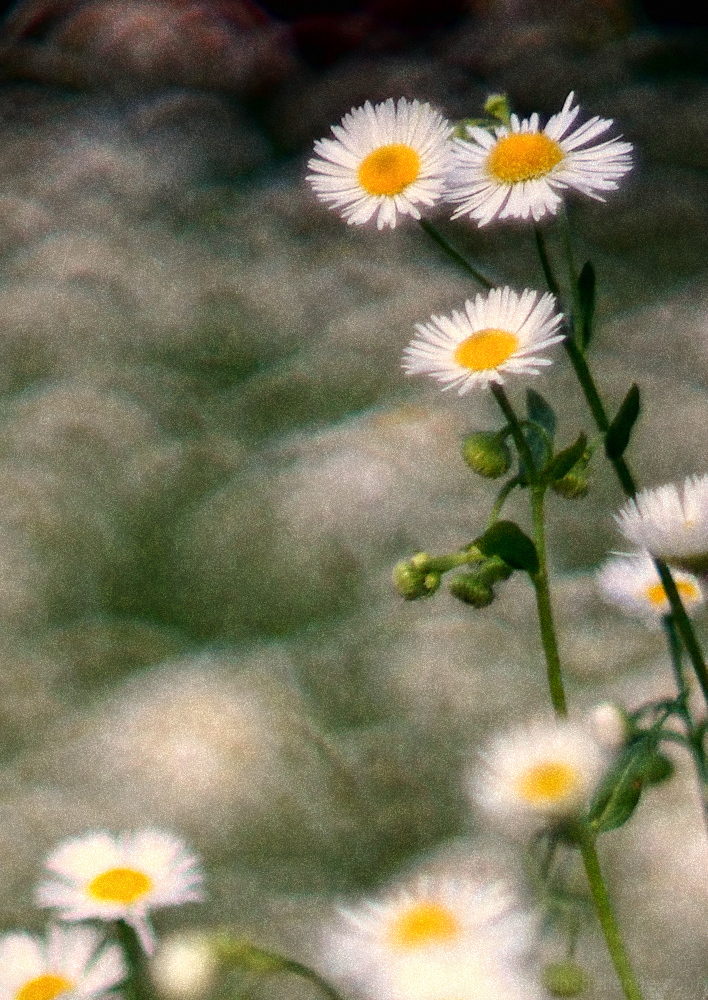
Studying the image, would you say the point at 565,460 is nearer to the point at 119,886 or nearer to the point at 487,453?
the point at 487,453

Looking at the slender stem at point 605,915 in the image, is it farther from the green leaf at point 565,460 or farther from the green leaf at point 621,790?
the green leaf at point 565,460

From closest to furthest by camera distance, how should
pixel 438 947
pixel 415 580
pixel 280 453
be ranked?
pixel 438 947 < pixel 415 580 < pixel 280 453

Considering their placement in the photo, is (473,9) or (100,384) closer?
(100,384)

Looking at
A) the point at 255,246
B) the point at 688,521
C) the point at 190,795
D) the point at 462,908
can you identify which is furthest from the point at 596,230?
the point at 462,908

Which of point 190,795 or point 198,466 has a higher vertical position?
point 198,466

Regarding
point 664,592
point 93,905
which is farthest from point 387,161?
point 93,905

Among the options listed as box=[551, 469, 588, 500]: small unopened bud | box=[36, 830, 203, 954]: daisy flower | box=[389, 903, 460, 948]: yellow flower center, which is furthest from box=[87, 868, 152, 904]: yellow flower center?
box=[551, 469, 588, 500]: small unopened bud

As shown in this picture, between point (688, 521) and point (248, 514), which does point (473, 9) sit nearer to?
point (248, 514)
